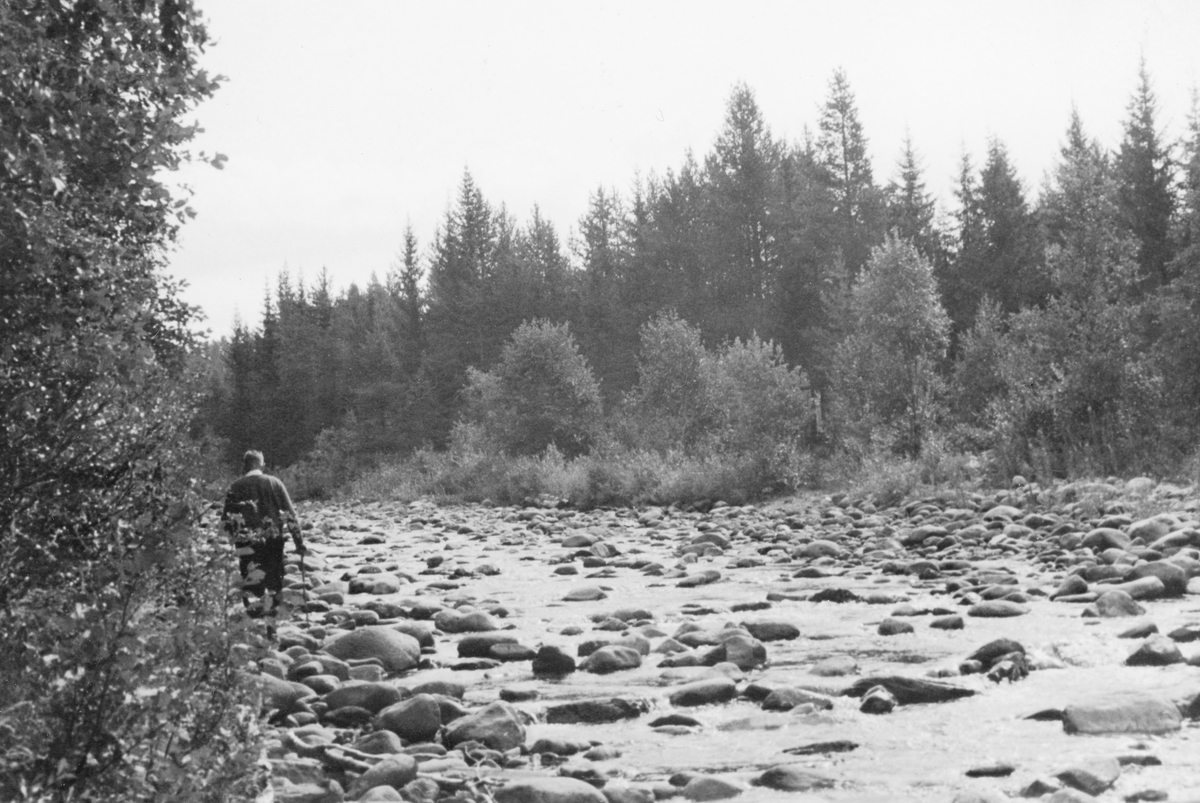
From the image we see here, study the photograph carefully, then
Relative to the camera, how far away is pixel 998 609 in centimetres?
988

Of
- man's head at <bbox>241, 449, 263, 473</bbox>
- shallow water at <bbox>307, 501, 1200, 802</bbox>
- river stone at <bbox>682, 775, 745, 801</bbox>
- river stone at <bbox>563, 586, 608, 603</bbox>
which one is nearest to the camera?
river stone at <bbox>682, 775, 745, 801</bbox>

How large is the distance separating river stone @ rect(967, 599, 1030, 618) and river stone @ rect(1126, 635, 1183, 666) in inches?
83.9

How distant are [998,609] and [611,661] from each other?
3.79 meters

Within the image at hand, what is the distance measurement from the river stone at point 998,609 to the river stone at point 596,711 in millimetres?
4125

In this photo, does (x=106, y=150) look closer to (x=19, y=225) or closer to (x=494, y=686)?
(x=19, y=225)

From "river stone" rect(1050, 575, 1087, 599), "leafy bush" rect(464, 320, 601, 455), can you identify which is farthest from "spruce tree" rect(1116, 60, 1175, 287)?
"river stone" rect(1050, 575, 1087, 599)

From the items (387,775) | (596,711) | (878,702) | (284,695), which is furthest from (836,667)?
(284,695)

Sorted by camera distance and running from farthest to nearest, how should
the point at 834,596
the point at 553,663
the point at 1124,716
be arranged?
the point at 834,596
the point at 553,663
the point at 1124,716

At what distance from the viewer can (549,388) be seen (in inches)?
1613

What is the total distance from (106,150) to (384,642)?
17.4 feet

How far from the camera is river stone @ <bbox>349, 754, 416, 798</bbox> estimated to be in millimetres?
5484

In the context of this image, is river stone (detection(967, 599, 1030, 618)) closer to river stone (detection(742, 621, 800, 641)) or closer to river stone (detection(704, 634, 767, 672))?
river stone (detection(742, 621, 800, 641))

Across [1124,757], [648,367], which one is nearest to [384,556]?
[1124,757]

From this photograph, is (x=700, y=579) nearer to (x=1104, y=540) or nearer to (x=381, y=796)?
(x=1104, y=540)
